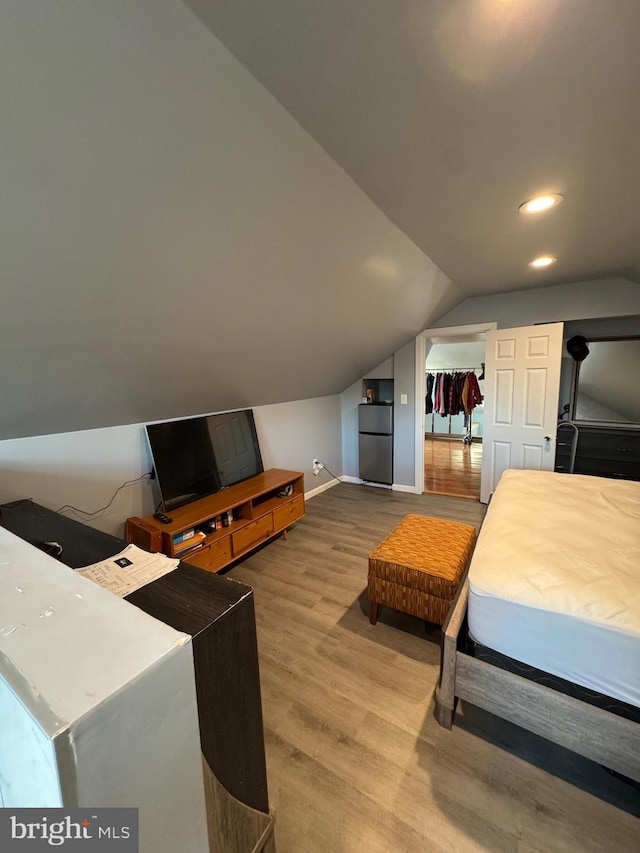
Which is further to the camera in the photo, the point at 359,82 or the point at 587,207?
the point at 587,207

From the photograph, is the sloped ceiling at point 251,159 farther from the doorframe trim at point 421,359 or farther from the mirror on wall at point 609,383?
the mirror on wall at point 609,383

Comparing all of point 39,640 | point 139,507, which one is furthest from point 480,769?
point 139,507

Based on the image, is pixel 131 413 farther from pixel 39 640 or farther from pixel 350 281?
pixel 39 640

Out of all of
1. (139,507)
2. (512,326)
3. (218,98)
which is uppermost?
(218,98)

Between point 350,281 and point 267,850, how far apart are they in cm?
245

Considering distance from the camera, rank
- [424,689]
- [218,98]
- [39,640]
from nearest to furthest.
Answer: [39,640], [218,98], [424,689]

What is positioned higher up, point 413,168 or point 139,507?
point 413,168

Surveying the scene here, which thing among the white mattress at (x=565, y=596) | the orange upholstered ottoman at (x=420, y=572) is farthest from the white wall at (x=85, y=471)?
the white mattress at (x=565, y=596)

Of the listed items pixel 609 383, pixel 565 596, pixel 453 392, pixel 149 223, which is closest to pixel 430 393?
pixel 453 392

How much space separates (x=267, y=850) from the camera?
838mm

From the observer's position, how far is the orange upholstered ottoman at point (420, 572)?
185 cm

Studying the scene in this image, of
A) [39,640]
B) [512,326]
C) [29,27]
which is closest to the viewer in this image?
[39,640]

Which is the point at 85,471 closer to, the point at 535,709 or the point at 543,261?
the point at 535,709

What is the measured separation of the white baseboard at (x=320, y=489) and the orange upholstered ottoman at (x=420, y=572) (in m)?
2.10
